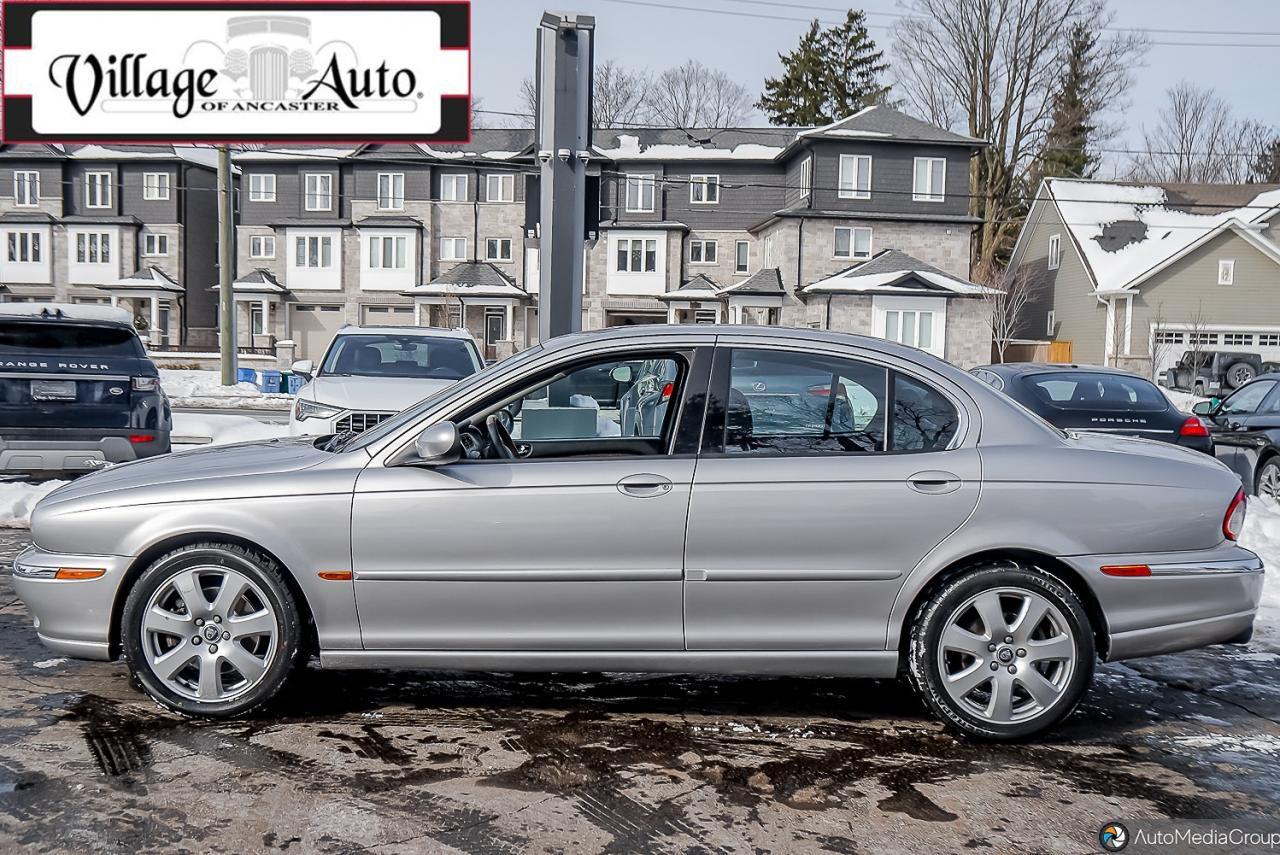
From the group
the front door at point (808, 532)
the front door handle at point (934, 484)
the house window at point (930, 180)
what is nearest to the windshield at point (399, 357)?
the front door at point (808, 532)

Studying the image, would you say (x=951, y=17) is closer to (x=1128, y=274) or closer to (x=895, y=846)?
(x=1128, y=274)

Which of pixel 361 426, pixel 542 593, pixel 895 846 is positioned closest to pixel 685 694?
pixel 542 593

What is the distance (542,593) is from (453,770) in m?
0.77

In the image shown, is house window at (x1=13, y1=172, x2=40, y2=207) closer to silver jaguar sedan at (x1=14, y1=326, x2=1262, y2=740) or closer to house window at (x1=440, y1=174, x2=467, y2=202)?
house window at (x1=440, y1=174, x2=467, y2=202)

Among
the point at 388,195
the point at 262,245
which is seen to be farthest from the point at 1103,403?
the point at 262,245

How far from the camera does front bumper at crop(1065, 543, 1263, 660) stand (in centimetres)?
455

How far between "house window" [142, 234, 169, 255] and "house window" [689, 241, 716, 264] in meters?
24.4

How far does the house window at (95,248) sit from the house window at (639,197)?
2410 cm

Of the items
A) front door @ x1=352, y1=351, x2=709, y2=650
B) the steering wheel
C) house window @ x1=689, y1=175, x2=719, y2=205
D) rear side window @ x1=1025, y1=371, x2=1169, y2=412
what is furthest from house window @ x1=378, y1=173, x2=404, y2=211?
front door @ x1=352, y1=351, x2=709, y2=650

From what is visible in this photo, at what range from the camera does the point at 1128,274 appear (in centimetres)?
4244

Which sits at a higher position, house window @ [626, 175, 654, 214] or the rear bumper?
house window @ [626, 175, 654, 214]

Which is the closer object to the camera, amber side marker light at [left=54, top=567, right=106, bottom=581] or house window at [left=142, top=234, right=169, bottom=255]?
amber side marker light at [left=54, top=567, right=106, bottom=581]

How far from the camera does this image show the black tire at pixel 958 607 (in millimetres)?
4492

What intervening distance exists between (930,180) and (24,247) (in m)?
40.5
